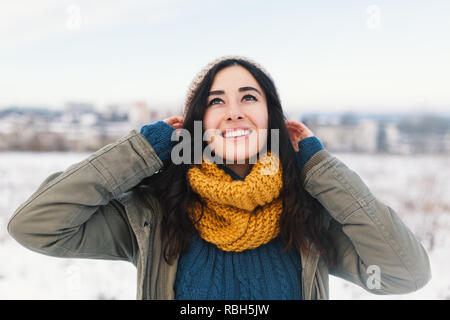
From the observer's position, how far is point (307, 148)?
1.27 meters

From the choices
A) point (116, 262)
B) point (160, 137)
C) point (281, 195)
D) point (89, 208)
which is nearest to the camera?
point (89, 208)

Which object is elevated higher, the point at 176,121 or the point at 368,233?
the point at 176,121

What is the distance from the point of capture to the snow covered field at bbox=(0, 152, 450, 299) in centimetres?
290

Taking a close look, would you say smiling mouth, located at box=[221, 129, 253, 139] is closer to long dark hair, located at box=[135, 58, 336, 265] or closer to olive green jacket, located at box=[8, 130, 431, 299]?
long dark hair, located at box=[135, 58, 336, 265]

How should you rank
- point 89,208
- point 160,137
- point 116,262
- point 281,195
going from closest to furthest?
point 89,208
point 160,137
point 281,195
point 116,262

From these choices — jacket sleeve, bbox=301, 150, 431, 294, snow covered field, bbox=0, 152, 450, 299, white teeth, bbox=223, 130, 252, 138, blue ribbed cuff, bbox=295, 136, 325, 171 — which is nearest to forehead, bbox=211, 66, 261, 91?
white teeth, bbox=223, 130, 252, 138

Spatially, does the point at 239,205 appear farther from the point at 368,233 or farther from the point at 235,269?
the point at 368,233

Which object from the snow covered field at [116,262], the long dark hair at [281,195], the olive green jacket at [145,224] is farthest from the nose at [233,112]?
the snow covered field at [116,262]

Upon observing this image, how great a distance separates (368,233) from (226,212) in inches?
21.7

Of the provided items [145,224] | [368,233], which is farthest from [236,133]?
[368,233]

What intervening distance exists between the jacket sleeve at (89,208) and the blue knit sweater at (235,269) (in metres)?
0.12

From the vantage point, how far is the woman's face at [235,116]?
127cm

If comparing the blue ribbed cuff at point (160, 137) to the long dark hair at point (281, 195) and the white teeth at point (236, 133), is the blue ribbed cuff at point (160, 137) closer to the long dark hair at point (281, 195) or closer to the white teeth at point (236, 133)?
the long dark hair at point (281, 195)

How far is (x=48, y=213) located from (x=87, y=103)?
9.30 meters
